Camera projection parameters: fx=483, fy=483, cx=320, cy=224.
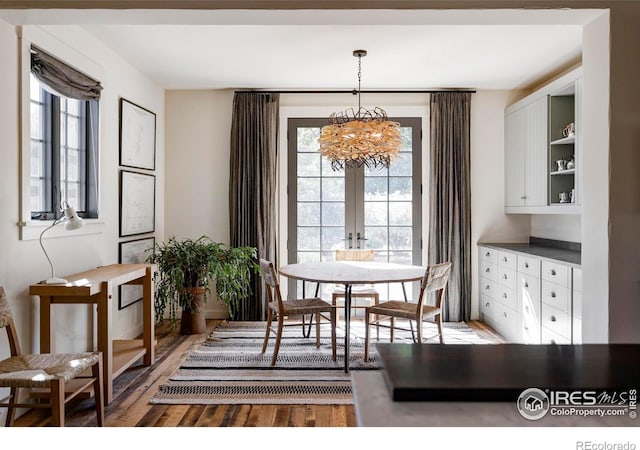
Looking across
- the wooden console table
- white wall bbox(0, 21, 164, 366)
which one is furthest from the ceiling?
the wooden console table

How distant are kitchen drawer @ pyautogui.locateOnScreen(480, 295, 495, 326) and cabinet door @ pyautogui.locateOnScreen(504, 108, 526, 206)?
3.33ft

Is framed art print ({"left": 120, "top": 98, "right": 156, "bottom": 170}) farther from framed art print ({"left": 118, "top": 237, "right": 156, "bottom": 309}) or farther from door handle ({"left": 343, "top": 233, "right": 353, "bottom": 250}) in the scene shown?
door handle ({"left": 343, "top": 233, "right": 353, "bottom": 250})

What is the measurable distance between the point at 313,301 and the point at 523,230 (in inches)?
106

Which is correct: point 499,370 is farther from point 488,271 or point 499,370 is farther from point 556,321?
point 488,271

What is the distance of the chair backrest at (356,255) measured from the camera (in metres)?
4.73

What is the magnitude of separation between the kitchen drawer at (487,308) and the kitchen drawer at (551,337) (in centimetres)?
108

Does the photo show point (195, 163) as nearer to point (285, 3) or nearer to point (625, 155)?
point (285, 3)

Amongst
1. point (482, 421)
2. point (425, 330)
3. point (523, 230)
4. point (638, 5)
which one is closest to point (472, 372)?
point (482, 421)

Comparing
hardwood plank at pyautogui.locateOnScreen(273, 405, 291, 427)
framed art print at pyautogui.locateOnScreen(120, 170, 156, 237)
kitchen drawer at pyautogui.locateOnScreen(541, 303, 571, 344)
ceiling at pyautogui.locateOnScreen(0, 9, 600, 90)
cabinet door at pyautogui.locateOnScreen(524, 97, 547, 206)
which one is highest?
ceiling at pyautogui.locateOnScreen(0, 9, 600, 90)

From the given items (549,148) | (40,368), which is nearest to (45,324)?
(40,368)

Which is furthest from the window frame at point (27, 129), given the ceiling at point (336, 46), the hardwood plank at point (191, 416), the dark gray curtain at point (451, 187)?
→ the dark gray curtain at point (451, 187)

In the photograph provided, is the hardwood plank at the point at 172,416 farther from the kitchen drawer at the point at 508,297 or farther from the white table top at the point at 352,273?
the kitchen drawer at the point at 508,297

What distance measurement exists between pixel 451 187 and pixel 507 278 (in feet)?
3.84

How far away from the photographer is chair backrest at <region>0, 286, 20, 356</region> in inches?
95.9
